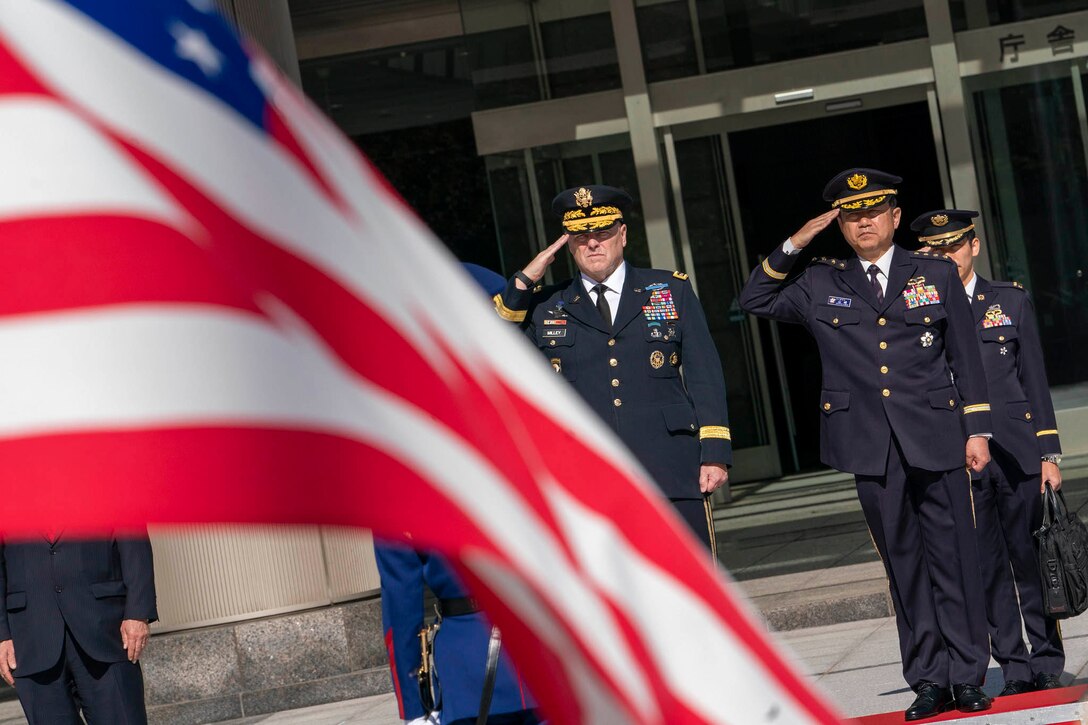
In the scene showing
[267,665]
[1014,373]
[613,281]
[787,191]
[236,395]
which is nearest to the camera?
[236,395]

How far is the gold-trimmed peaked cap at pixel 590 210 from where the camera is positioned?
568cm

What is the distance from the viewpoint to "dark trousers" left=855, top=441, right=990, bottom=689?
18.0 ft

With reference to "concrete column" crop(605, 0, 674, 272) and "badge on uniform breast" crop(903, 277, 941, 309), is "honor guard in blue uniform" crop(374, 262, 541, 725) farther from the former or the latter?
"concrete column" crop(605, 0, 674, 272)

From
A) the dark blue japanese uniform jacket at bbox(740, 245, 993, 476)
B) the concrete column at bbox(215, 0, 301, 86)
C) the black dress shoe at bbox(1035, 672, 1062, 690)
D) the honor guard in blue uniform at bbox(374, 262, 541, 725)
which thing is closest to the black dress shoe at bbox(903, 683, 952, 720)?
the black dress shoe at bbox(1035, 672, 1062, 690)

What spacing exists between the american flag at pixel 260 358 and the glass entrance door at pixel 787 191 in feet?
37.2

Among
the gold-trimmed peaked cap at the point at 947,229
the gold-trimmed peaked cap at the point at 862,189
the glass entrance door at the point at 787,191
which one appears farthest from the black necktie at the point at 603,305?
the glass entrance door at the point at 787,191

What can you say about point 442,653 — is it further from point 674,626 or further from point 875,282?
point 875,282

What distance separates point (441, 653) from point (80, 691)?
2.32 metres

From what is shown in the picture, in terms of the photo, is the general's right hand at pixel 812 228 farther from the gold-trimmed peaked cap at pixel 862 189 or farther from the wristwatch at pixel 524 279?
the wristwatch at pixel 524 279

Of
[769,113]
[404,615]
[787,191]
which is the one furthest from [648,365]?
[787,191]

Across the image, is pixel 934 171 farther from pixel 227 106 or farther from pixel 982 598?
pixel 227 106

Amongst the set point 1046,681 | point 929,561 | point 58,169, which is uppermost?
point 58,169

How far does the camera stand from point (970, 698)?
17.4 ft

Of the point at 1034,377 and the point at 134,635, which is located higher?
the point at 1034,377
